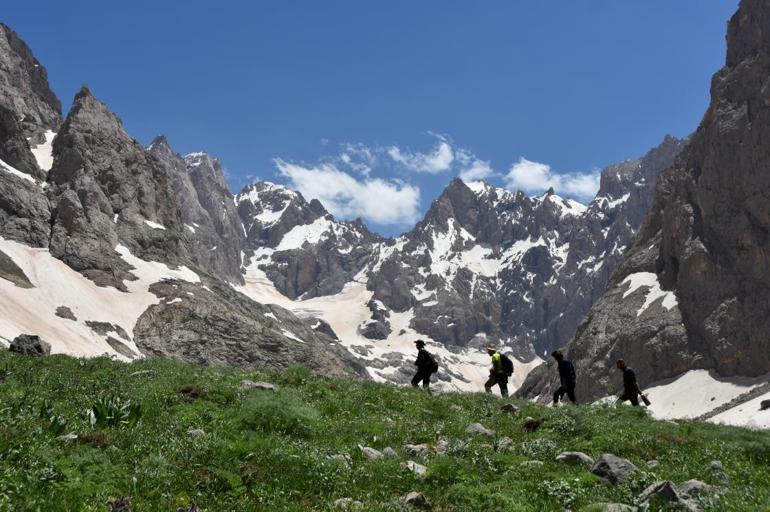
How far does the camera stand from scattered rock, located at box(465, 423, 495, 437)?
1578 cm

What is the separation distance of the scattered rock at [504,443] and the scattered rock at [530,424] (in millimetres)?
1815

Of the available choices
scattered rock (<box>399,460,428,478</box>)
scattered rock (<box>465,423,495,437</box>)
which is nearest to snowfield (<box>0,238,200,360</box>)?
scattered rock (<box>465,423,495,437</box>)

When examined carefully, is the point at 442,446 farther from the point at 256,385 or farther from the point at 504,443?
the point at 256,385

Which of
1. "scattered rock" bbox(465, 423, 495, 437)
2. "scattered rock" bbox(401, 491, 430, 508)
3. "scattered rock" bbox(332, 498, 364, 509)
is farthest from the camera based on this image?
"scattered rock" bbox(465, 423, 495, 437)

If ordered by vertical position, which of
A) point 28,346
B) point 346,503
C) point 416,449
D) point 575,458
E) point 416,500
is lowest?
point 346,503

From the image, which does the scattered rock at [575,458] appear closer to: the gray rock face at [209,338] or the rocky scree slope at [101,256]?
the rocky scree slope at [101,256]

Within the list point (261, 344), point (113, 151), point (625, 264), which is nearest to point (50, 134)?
point (113, 151)

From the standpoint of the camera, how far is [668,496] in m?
10.1

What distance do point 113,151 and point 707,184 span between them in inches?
5392

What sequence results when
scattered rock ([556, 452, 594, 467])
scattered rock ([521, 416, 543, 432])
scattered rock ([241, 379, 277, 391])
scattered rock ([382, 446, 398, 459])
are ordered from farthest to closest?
scattered rock ([241, 379, 277, 391]) → scattered rock ([521, 416, 543, 432]) → scattered rock ([382, 446, 398, 459]) → scattered rock ([556, 452, 594, 467])

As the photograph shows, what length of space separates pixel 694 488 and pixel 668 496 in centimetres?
105

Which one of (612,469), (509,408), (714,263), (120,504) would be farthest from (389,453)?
(714,263)

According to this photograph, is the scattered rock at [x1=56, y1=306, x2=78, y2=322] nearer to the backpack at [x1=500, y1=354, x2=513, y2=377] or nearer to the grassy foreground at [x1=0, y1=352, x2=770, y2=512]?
the grassy foreground at [x1=0, y1=352, x2=770, y2=512]

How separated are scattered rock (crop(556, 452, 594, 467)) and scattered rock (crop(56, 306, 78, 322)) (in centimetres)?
10237
